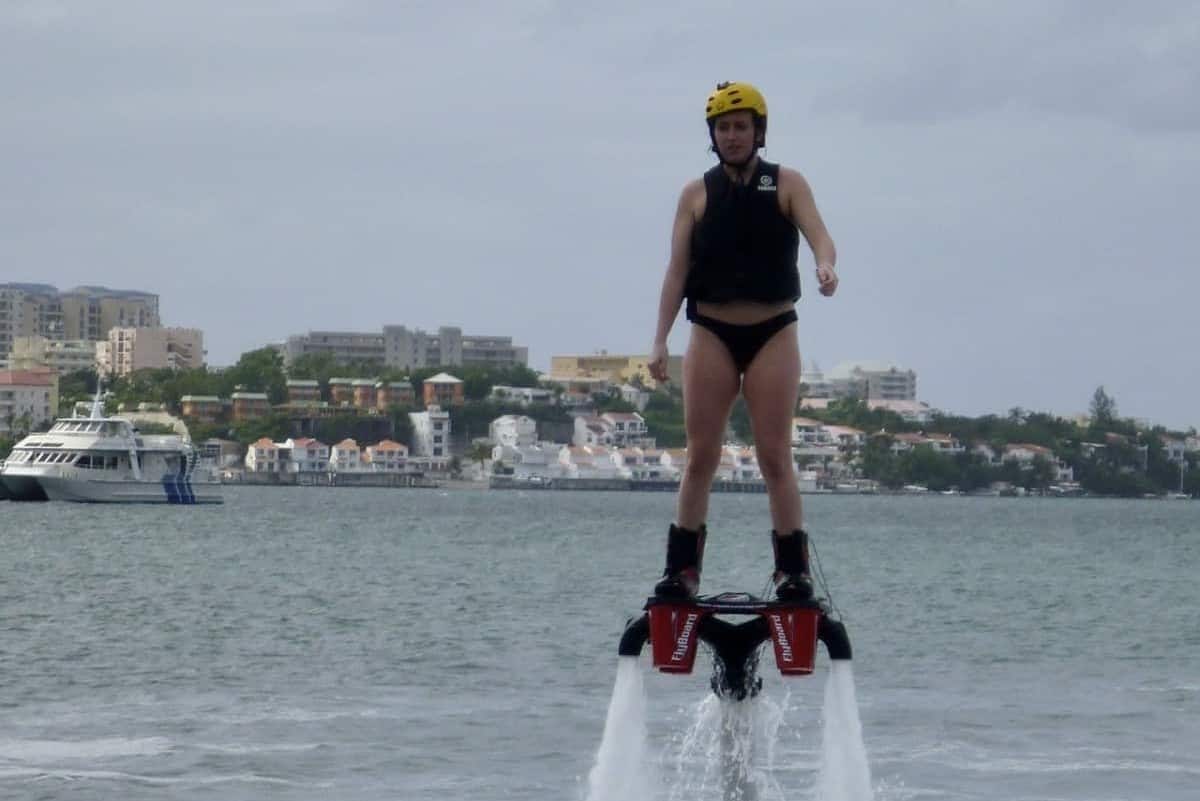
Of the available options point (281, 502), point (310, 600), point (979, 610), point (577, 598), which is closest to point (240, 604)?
point (310, 600)

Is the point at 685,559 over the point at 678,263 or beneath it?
beneath

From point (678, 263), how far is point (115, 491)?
117828 millimetres

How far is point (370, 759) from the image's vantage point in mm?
24656

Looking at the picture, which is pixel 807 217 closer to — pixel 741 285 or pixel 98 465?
pixel 741 285

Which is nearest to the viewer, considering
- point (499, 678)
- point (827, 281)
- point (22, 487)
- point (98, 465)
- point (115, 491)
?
point (827, 281)

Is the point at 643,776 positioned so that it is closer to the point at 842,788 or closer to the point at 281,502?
the point at 842,788

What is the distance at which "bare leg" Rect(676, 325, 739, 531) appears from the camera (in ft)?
35.1

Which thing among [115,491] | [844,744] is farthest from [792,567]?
[115,491]

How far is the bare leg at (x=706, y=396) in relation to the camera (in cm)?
1070

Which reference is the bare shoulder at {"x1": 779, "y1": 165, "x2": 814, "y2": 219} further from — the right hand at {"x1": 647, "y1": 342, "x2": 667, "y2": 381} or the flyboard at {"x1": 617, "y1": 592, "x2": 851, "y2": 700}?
the flyboard at {"x1": 617, "y1": 592, "x2": 851, "y2": 700}

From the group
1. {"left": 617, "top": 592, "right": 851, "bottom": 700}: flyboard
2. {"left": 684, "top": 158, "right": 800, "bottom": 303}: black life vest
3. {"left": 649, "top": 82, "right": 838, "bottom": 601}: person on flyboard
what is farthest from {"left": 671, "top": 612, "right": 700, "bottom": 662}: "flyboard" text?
{"left": 684, "top": 158, "right": 800, "bottom": 303}: black life vest

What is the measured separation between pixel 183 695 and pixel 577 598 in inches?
1020

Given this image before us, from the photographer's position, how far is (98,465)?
408 feet

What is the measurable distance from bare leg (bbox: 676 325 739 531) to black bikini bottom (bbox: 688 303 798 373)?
1.1 inches
